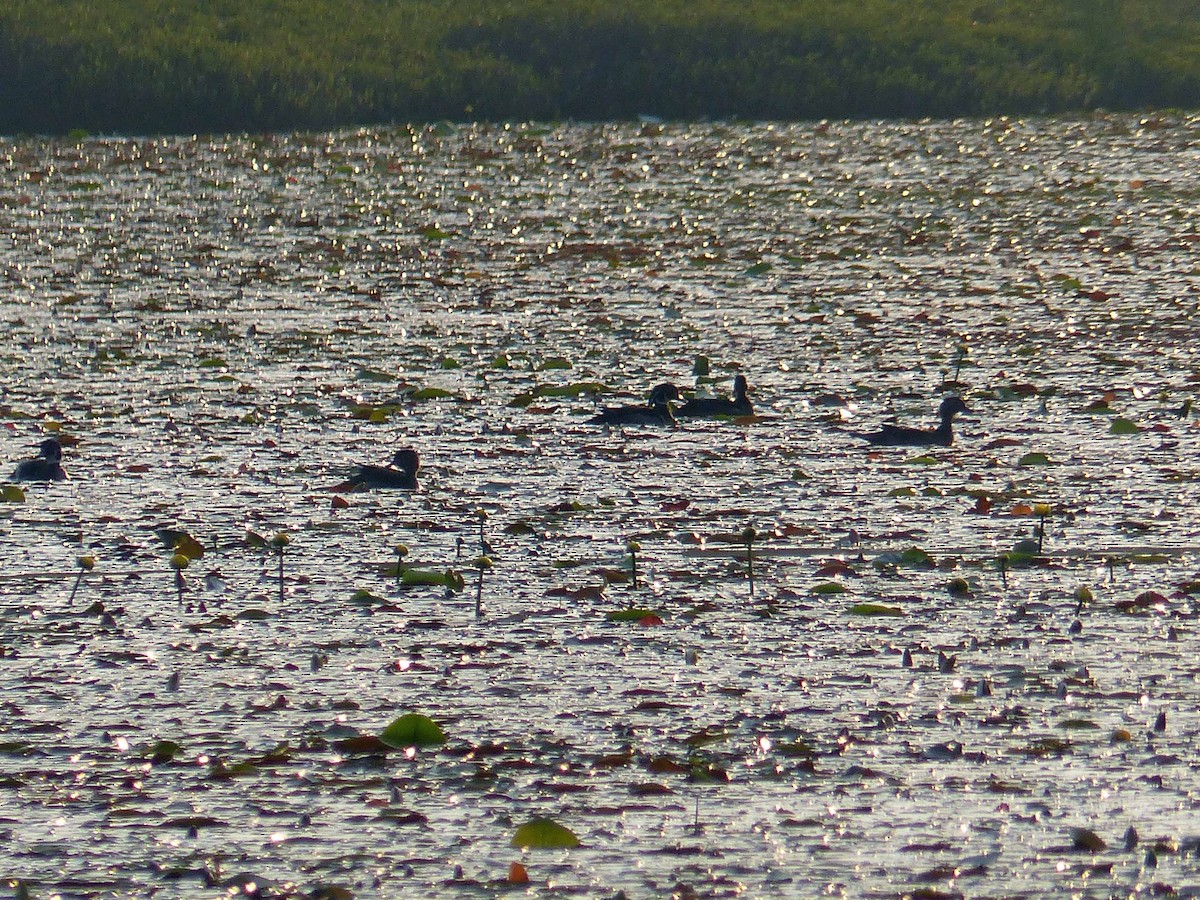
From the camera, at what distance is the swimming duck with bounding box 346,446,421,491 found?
703 cm

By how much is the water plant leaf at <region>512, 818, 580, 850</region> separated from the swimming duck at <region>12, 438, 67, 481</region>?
3.72m

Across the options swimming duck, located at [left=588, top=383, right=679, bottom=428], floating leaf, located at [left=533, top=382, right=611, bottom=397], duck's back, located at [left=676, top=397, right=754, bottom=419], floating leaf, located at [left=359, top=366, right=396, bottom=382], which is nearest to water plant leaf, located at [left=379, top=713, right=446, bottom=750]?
swimming duck, located at [left=588, top=383, right=679, bottom=428]

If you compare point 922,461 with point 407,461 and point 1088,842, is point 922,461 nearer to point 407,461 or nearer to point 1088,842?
point 407,461

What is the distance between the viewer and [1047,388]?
880 centimetres

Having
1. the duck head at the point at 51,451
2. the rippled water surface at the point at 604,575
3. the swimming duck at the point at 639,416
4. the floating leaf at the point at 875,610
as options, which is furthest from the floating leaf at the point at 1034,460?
the duck head at the point at 51,451

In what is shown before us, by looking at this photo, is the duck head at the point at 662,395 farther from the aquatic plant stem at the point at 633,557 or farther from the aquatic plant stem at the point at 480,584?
the aquatic plant stem at the point at 480,584

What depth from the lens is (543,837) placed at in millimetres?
3877

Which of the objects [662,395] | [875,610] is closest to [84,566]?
[875,610]

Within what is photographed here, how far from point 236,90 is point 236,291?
9.94m

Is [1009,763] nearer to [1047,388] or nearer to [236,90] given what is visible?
[1047,388]

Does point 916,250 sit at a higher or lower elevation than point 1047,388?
higher

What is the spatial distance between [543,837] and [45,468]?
3.77 metres

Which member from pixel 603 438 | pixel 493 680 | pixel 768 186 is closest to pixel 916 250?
pixel 768 186

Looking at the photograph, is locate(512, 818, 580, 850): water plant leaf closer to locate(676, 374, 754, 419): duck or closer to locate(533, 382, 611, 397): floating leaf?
locate(676, 374, 754, 419): duck
